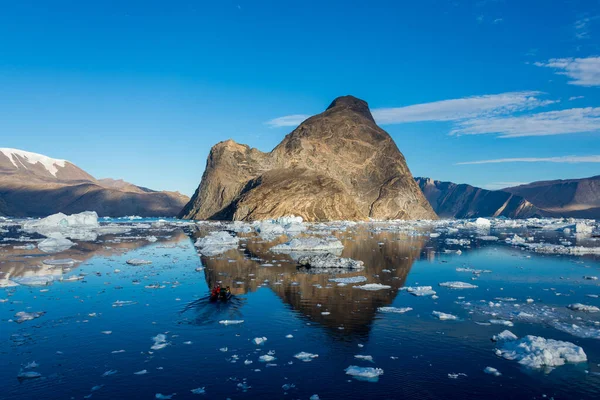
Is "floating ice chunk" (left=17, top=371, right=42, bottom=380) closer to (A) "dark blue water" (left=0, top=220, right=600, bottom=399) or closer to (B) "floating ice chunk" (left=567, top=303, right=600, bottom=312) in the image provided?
(A) "dark blue water" (left=0, top=220, right=600, bottom=399)

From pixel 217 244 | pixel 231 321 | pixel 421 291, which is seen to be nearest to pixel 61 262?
pixel 217 244

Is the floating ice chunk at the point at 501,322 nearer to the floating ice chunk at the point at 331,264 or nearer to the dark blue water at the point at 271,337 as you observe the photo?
the dark blue water at the point at 271,337

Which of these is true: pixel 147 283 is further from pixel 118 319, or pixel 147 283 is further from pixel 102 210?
pixel 102 210

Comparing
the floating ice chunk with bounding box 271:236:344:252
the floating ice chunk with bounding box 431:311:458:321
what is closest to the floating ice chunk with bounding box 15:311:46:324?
the floating ice chunk with bounding box 431:311:458:321

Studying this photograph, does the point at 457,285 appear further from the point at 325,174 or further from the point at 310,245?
the point at 325,174

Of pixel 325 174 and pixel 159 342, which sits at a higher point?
pixel 325 174

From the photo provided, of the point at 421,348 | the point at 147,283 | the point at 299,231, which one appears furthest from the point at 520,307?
the point at 299,231
